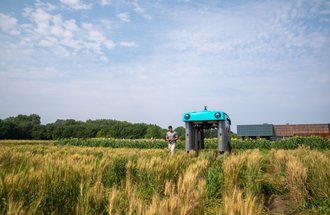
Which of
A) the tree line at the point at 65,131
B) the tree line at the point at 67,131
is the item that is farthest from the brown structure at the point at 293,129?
the tree line at the point at 65,131

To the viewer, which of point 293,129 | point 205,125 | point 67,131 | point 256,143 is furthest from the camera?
point 67,131

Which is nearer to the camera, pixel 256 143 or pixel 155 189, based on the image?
pixel 155 189

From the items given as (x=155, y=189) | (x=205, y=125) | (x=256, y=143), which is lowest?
(x=256, y=143)

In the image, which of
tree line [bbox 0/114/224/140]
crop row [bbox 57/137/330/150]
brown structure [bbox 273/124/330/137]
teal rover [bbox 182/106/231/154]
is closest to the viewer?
teal rover [bbox 182/106/231/154]

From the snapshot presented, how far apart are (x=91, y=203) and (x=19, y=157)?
474 cm

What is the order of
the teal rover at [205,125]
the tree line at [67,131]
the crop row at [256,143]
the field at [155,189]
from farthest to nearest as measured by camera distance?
the tree line at [67,131] < the crop row at [256,143] < the teal rover at [205,125] < the field at [155,189]

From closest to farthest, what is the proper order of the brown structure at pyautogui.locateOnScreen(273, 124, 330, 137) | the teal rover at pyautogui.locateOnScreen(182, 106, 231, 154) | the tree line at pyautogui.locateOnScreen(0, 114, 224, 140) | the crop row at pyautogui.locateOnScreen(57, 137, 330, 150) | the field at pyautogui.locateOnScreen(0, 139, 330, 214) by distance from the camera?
1. the field at pyautogui.locateOnScreen(0, 139, 330, 214)
2. the teal rover at pyautogui.locateOnScreen(182, 106, 231, 154)
3. the crop row at pyautogui.locateOnScreen(57, 137, 330, 150)
4. the brown structure at pyautogui.locateOnScreen(273, 124, 330, 137)
5. the tree line at pyautogui.locateOnScreen(0, 114, 224, 140)

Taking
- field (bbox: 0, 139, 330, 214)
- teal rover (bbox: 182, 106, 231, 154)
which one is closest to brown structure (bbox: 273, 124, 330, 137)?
teal rover (bbox: 182, 106, 231, 154)

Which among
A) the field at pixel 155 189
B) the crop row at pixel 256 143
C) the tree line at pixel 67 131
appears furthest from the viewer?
the tree line at pixel 67 131

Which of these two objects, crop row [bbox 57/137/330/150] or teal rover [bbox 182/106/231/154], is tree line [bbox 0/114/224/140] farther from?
teal rover [bbox 182/106/231/154]

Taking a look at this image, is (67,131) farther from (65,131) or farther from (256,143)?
(256,143)

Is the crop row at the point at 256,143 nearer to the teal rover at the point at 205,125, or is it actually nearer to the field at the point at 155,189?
the teal rover at the point at 205,125

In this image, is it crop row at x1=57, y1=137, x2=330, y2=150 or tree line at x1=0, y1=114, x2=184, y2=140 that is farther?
tree line at x1=0, y1=114, x2=184, y2=140

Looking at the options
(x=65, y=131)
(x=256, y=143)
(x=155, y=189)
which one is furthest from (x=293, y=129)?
(x=65, y=131)
